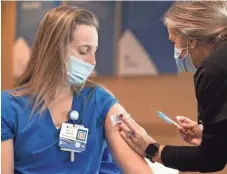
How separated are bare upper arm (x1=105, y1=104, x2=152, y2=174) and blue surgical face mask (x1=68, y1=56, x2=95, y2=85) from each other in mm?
187

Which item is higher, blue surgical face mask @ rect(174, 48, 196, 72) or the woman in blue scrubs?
blue surgical face mask @ rect(174, 48, 196, 72)

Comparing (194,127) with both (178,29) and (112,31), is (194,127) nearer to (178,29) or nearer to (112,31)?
(178,29)

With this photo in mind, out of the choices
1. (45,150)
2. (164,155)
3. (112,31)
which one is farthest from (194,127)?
(112,31)

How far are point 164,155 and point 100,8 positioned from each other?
2067 mm

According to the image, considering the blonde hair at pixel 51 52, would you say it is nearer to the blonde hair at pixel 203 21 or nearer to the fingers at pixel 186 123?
the blonde hair at pixel 203 21

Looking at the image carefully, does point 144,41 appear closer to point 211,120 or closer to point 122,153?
point 122,153

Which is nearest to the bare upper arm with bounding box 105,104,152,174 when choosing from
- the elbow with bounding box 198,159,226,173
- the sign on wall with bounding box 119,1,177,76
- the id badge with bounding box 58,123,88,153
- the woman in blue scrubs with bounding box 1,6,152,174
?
the woman in blue scrubs with bounding box 1,6,152,174

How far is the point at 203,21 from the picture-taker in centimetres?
138

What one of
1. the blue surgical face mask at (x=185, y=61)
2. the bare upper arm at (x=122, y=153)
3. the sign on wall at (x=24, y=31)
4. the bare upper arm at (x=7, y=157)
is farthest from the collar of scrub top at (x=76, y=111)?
the sign on wall at (x=24, y=31)

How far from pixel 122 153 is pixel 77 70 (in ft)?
1.28

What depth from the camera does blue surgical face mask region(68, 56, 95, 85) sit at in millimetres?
1623

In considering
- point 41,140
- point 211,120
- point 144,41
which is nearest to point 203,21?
point 211,120

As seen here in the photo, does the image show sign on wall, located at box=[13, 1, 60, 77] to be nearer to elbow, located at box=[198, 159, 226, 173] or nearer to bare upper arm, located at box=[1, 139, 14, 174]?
bare upper arm, located at box=[1, 139, 14, 174]

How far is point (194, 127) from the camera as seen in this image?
1.79m
